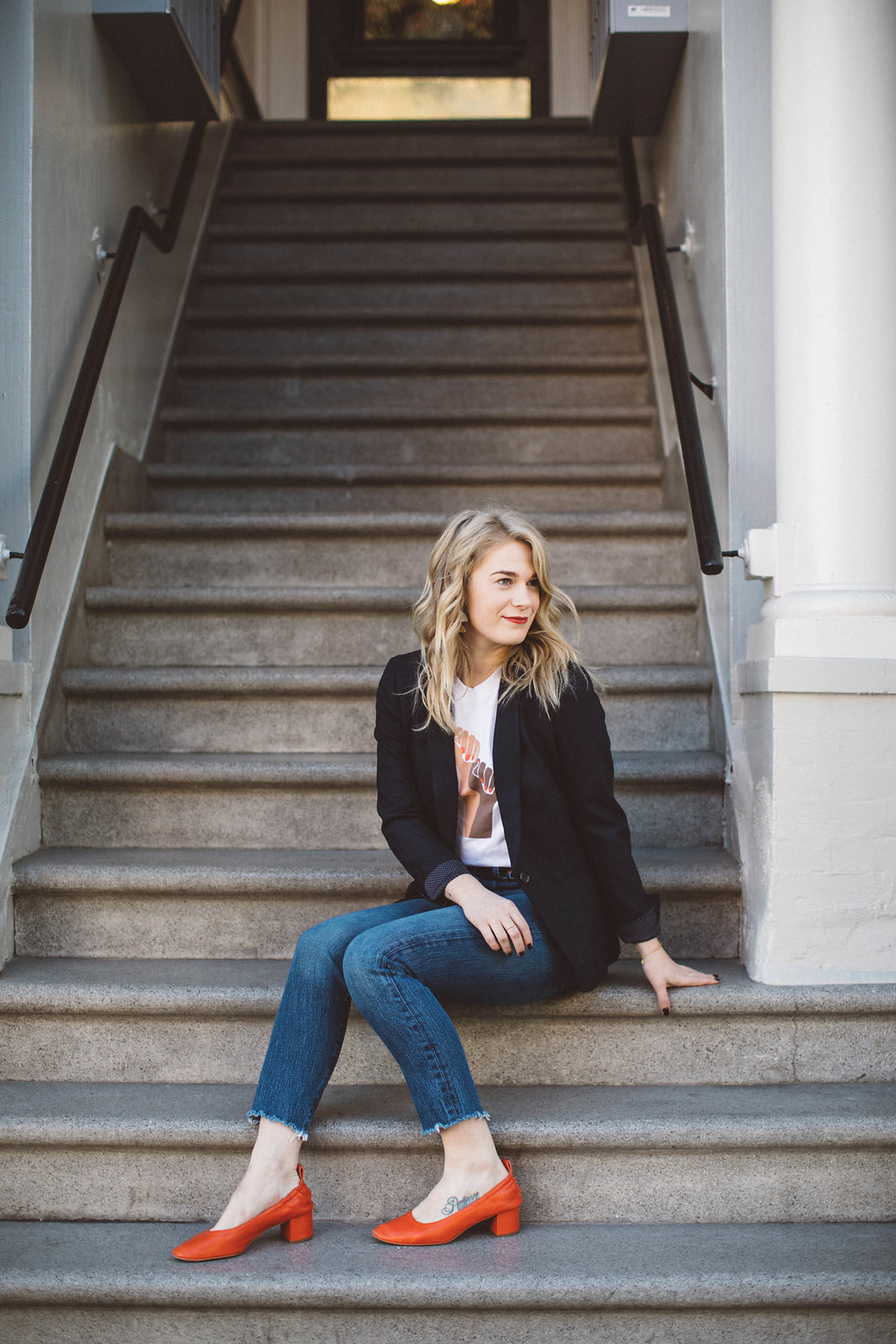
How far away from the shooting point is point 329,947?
5.46 feet

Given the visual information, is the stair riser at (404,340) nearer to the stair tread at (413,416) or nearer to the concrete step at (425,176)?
the stair tread at (413,416)

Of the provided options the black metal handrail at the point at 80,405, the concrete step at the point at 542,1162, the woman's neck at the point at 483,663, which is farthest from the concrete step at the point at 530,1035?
the black metal handrail at the point at 80,405

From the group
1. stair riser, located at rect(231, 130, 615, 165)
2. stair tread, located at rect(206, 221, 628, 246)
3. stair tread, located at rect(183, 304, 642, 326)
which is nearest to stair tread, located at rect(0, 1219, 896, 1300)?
stair tread, located at rect(183, 304, 642, 326)

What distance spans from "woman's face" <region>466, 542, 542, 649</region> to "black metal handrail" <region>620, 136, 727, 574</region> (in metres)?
0.33

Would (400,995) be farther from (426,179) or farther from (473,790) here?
(426,179)

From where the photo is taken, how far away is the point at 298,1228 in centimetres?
159

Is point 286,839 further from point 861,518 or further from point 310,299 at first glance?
point 310,299

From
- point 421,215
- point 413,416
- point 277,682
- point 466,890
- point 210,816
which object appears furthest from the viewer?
point 421,215

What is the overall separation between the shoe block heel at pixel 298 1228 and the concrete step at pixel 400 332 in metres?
2.85

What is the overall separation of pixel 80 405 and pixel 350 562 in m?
0.85

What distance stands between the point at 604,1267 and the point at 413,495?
2213 millimetres

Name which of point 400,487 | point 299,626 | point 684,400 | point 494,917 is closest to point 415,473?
point 400,487

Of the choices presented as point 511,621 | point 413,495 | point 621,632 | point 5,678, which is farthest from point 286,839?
point 413,495

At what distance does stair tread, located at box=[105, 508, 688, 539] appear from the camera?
2.86 m
